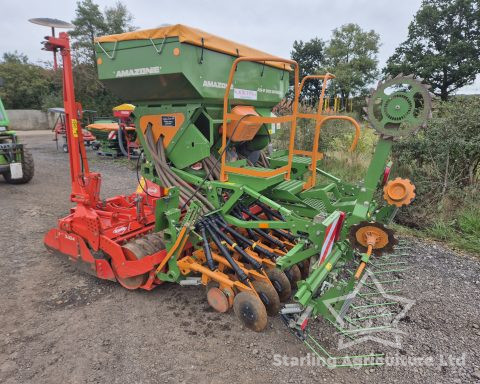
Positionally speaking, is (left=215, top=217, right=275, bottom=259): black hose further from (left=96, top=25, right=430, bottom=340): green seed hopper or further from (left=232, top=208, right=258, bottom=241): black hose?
(left=232, top=208, right=258, bottom=241): black hose

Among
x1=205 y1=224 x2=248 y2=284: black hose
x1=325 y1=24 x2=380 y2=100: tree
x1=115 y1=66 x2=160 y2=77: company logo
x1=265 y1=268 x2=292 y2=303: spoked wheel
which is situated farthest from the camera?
x1=325 y1=24 x2=380 y2=100: tree

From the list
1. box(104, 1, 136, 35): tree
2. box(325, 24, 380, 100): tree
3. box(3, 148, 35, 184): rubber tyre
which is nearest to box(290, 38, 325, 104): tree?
box(325, 24, 380, 100): tree

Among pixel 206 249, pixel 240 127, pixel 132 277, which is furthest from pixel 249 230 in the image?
pixel 132 277

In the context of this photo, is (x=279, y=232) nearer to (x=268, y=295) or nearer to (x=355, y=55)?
(x=268, y=295)

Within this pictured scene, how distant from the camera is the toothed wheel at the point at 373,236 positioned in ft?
8.80

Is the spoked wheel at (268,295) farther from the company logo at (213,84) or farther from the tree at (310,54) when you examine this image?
the tree at (310,54)

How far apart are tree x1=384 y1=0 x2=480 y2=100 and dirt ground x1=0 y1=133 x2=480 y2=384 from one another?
30.0 m

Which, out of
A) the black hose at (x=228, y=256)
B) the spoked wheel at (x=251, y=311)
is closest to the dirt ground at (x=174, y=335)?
the spoked wheel at (x=251, y=311)

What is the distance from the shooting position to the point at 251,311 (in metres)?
2.84

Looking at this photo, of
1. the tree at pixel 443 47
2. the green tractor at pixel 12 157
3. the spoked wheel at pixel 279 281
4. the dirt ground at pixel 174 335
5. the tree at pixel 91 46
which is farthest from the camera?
the tree at pixel 443 47

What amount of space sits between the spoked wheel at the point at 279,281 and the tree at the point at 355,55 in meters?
33.2

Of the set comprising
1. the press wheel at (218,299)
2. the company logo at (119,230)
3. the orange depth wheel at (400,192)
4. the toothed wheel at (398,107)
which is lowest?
the press wheel at (218,299)

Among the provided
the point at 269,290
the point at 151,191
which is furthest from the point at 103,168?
the point at 269,290

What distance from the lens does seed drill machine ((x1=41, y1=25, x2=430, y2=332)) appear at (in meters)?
2.80
